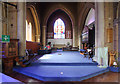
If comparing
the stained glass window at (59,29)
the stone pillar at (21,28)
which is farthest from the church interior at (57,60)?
the stained glass window at (59,29)

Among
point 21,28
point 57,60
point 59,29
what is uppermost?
point 59,29

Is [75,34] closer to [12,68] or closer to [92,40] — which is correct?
[92,40]

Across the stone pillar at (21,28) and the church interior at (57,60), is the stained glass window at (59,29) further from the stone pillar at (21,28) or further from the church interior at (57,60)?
the stone pillar at (21,28)

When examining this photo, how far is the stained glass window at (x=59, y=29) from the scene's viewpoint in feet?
62.8

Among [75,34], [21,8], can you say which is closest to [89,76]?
[21,8]

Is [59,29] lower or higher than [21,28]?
higher

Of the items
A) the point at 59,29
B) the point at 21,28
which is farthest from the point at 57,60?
the point at 59,29

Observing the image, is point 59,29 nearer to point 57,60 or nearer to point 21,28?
point 57,60

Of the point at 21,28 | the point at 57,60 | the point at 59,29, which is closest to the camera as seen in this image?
the point at 21,28

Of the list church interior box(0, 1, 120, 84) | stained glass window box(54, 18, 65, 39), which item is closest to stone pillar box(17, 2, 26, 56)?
church interior box(0, 1, 120, 84)

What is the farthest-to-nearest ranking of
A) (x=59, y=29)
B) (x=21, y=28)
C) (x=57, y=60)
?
1. (x=59, y=29)
2. (x=57, y=60)
3. (x=21, y=28)

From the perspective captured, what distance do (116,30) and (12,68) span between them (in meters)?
Answer: 6.95

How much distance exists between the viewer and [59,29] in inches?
755

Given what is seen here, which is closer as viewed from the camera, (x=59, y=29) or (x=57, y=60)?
(x=57, y=60)
